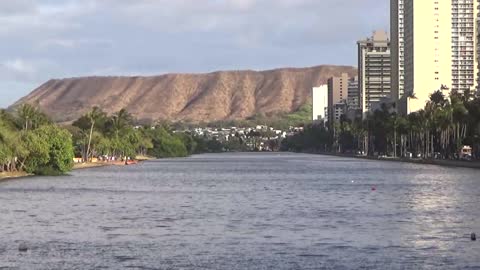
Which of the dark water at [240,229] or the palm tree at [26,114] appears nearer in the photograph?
the dark water at [240,229]

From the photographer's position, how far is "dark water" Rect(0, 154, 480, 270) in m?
36.5

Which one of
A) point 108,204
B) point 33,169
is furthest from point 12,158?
point 108,204

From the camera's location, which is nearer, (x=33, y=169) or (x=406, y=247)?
(x=406, y=247)

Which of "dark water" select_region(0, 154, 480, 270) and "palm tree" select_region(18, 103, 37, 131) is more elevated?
"palm tree" select_region(18, 103, 37, 131)

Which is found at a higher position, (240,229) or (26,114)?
(26,114)

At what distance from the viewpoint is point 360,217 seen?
5444 cm

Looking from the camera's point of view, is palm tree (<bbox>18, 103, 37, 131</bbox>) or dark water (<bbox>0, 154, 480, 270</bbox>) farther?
palm tree (<bbox>18, 103, 37, 131</bbox>)

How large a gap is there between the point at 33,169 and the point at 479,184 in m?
48.9

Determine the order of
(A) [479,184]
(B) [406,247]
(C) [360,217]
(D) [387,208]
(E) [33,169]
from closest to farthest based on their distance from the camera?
(B) [406,247], (C) [360,217], (D) [387,208], (A) [479,184], (E) [33,169]

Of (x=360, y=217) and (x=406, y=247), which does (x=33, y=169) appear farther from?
(x=406, y=247)

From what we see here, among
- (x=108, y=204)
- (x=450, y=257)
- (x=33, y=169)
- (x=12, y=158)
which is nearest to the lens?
(x=450, y=257)

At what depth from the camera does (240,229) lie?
47.7m

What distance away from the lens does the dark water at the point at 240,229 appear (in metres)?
36.5

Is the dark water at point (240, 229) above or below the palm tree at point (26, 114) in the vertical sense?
below
